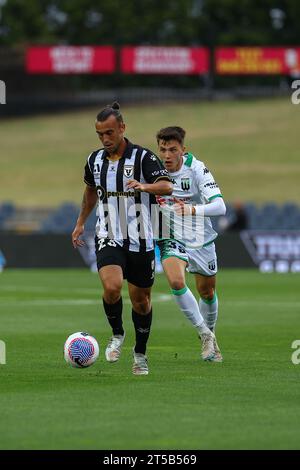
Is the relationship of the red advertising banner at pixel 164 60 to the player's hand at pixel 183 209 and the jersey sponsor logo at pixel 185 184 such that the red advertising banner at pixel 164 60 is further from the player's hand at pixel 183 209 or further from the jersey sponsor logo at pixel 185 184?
the player's hand at pixel 183 209

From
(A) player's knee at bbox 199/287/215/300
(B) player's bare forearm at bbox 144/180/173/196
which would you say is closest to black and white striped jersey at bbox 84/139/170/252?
(B) player's bare forearm at bbox 144/180/173/196

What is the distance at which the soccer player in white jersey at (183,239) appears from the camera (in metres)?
13.1

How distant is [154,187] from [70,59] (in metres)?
58.1

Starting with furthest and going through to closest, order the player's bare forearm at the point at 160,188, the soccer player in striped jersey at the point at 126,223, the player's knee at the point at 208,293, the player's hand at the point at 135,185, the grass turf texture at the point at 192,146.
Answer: the grass turf texture at the point at 192,146
the player's knee at the point at 208,293
the soccer player in striped jersey at the point at 126,223
the player's bare forearm at the point at 160,188
the player's hand at the point at 135,185

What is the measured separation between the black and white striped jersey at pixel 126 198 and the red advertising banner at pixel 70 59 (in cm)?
5677

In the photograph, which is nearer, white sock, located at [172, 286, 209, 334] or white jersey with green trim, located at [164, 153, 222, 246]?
white sock, located at [172, 286, 209, 334]

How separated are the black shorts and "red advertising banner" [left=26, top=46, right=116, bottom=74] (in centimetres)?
5692

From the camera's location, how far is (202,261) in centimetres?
1391

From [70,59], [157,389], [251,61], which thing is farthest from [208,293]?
[251,61]

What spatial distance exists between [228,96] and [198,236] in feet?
218

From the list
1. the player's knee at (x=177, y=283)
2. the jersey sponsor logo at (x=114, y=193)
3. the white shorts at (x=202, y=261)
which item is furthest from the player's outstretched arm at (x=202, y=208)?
the white shorts at (x=202, y=261)

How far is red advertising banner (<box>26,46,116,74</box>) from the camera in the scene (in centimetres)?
6850

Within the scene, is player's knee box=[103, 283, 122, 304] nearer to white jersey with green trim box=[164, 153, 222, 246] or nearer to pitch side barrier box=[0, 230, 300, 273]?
white jersey with green trim box=[164, 153, 222, 246]
